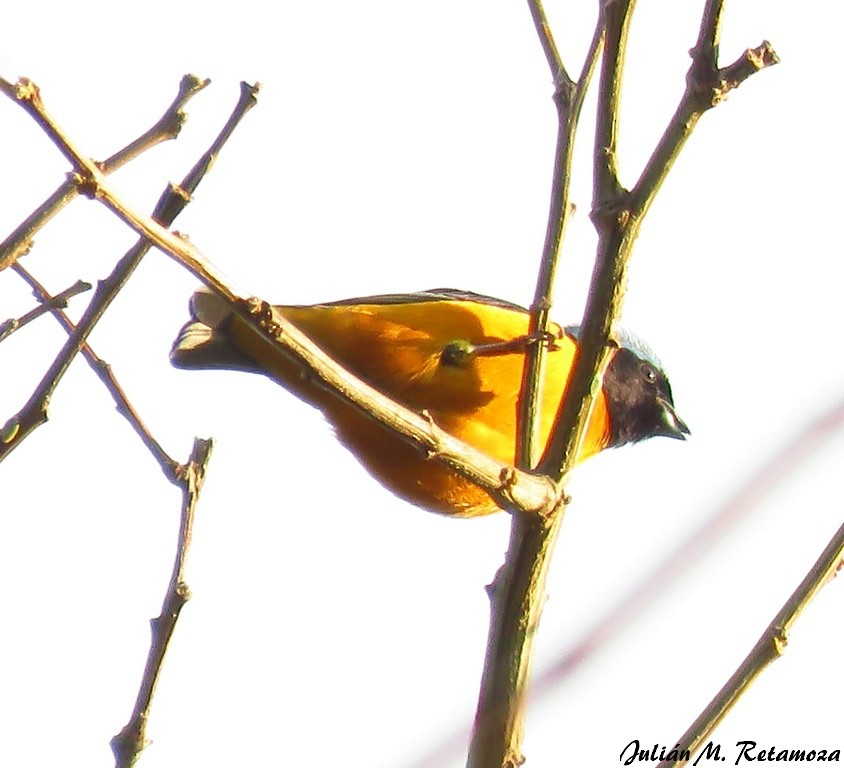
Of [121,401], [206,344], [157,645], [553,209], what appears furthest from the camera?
[206,344]

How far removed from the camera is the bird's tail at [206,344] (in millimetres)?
4703

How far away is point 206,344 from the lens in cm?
518

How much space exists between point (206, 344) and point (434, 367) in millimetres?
1231

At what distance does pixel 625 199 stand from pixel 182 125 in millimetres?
1218

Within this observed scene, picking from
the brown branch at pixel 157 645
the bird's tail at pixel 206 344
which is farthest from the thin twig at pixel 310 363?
the bird's tail at pixel 206 344

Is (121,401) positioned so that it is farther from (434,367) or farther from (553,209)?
(434,367)

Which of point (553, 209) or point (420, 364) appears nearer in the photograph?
point (553, 209)

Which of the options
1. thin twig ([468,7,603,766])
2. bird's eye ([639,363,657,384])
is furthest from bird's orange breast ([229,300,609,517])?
thin twig ([468,7,603,766])

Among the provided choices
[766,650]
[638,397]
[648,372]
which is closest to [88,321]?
[766,650]

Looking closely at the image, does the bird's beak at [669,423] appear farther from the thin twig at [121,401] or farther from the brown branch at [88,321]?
the brown branch at [88,321]

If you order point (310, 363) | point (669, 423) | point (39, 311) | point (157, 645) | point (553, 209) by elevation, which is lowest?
point (157, 645)

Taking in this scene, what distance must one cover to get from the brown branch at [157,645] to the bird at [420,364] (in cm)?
162

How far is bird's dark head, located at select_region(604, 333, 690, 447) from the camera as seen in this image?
5738mm

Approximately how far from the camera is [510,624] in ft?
8.19
